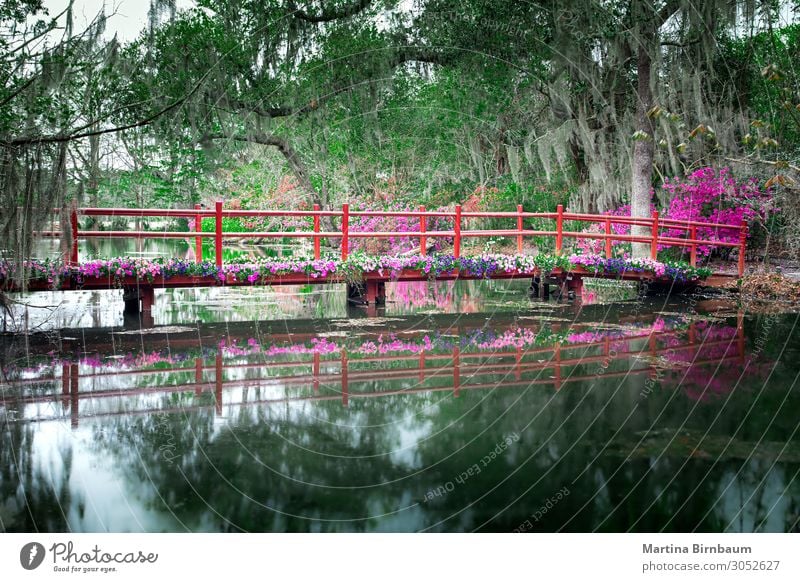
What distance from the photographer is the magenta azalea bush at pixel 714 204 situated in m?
14.7

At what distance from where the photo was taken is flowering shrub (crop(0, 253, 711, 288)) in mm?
10039

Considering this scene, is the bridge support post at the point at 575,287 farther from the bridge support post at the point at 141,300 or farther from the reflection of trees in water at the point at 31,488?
the reflection of trees in water at the point at 31,488

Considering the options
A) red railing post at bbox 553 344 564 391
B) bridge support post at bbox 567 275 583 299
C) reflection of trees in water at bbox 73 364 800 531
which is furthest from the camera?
bridge support post at bbox 567 275 583 299

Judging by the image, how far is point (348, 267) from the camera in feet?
38.2

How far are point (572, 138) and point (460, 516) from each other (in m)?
14.2

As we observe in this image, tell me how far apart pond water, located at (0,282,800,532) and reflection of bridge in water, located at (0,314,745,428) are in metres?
0.04

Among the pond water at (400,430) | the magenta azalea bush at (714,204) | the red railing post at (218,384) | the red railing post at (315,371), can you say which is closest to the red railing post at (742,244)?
the magenta azalea bush at (714,204)

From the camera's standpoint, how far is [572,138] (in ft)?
55.4

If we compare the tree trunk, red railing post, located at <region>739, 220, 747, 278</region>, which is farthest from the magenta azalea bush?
the tree trunk

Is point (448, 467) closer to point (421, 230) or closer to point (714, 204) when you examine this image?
point (421, 230)

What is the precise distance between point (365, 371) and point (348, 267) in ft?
15.1

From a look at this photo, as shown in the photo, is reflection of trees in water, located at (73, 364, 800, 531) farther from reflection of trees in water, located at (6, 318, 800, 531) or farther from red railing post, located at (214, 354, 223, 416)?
red railing post, located at (214, 354, 223, 416)
